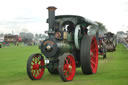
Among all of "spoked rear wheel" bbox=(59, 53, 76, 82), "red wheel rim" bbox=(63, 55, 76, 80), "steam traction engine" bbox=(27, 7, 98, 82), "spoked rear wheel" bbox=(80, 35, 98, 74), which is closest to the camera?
"spoked rear wheel" bbox=(59, 53, 76, 82)

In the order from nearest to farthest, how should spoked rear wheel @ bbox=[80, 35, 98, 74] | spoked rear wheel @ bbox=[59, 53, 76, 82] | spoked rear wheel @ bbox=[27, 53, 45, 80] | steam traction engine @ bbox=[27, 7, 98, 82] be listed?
1. spoked rear wheel @ bbox=[59, 53, 76, 82]
2. spoked rear wheel @ bbox=[27, 53, 45, 80]
3. steam traction engine @ bbox=[27, 7, 98, 82]
4. spoked rear wheel @ bbox=[80, 35, 98, 74]

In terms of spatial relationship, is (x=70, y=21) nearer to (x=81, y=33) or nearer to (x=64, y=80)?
(x=81, y=33)

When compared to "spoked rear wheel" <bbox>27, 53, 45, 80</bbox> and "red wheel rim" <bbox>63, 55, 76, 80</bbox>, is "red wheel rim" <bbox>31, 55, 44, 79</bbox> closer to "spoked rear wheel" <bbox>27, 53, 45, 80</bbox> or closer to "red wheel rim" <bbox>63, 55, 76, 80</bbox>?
"spoked rear wheel" <bbox>27, 53, 45, 80</bbox>

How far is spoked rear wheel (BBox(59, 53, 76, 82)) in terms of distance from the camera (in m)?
6.39

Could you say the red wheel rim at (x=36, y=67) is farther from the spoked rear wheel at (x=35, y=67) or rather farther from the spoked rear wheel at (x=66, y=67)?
the spoked rear wheel at (x=66, y=67)

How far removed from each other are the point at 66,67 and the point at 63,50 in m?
0.94

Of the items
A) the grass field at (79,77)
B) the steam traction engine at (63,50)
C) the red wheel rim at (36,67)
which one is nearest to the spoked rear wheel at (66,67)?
the steam traction engine at (63,50)

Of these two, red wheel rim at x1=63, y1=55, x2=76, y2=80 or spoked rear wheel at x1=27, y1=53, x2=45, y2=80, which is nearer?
red wheel rim at x1=63, y1=55, x2=76, y2=80

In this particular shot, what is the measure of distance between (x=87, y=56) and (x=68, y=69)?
1.09 meters

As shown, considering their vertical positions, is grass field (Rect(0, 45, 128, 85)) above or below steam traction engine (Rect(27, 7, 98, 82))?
below

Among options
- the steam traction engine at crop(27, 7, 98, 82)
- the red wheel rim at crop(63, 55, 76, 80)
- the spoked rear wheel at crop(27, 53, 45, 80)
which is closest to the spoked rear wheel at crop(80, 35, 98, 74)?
the steam traction engine at crop(27, 7, 98, 82)

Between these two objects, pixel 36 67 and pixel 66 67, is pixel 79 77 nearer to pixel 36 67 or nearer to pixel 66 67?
pixel 66 67

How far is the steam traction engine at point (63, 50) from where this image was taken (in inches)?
277

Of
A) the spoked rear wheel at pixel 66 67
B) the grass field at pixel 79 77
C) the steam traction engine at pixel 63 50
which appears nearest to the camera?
the spoked rear wheel at pixel 66 67
